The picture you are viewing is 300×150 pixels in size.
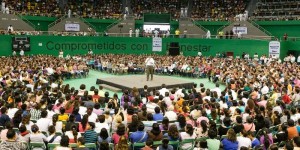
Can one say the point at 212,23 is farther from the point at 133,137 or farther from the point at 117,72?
the point at 133,137

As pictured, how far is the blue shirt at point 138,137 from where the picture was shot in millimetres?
8219

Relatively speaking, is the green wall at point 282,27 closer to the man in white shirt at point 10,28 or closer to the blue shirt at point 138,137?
the man in white shirt at point 10,28

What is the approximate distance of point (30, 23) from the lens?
35.8 m

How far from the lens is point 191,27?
132ft

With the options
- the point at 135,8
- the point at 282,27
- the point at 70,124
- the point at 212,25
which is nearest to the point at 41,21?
the point at 135,8

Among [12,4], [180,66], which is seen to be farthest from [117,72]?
[12,4]

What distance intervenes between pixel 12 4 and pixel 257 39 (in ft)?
85.8

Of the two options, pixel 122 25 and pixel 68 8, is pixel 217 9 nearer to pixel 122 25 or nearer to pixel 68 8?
pixel 122 25

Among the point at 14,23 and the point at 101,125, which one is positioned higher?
the point at 14,23

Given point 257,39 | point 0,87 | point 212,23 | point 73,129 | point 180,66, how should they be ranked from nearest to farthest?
1. point 73,129
2. point 0,87
3. point 180,66
4. point 257,39
5. point 212,23

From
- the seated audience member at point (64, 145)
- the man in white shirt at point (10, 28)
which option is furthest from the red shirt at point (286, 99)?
the man in white shirt at point (10, 28)

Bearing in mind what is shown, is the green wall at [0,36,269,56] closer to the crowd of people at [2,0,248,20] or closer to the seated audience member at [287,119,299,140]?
the crowd of people at [2,0,248,20]

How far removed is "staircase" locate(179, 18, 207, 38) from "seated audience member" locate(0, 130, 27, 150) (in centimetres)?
3215

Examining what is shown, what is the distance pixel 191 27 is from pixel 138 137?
109ft
